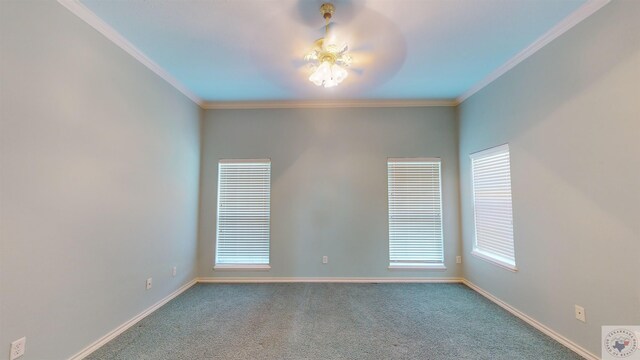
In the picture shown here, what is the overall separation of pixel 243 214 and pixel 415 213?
9.22 ft

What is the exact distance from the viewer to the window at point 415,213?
4.04 meters

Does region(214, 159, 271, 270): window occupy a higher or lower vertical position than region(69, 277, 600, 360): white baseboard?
higher

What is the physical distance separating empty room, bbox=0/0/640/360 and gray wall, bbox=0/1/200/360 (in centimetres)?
2

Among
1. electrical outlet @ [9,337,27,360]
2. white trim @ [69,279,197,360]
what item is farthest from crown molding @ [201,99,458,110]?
electrical outlet @ [9,337,27,360]

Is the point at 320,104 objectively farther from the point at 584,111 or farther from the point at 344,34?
the point at 584,111

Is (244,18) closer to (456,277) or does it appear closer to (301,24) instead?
(301,24)

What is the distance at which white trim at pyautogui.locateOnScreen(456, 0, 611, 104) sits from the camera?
202cm

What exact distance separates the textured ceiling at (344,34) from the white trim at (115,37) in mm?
57

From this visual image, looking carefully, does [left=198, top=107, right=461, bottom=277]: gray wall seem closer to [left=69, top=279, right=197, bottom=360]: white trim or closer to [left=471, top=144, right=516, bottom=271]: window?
[left=471, top=144, right=516, bottom=271]: window

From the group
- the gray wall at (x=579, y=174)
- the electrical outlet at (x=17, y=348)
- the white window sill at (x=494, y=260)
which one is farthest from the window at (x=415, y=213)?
the electrical outlet at (x=17, y=348)

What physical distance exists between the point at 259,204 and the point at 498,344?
3.39 m

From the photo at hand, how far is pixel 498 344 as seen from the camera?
7.64 ft

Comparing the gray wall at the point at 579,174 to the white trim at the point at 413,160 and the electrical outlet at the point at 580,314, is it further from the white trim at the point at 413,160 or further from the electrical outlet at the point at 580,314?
the white trim at the point at 413,160

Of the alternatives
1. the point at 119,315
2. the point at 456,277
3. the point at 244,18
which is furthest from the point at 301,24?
the point at 456,277
